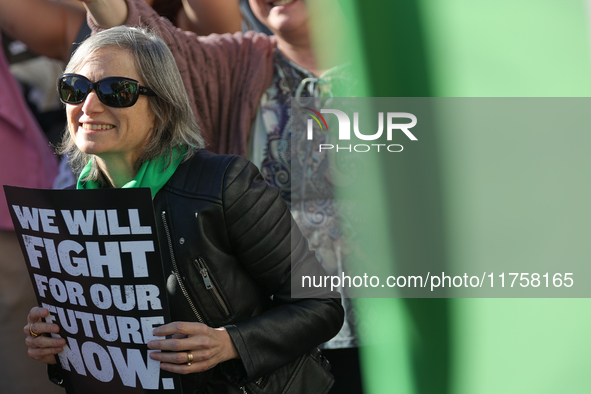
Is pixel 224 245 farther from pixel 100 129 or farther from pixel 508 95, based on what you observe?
pixel 508 95

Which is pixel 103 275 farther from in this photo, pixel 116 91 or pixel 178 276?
pixel 116 91

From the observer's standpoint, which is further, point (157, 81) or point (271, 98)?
point (271, 98)

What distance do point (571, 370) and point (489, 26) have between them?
37.6 inches

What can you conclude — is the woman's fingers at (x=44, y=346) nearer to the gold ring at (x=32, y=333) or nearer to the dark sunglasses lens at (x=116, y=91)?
the gold ring at (x=32, y=333)

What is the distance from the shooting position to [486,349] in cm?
153

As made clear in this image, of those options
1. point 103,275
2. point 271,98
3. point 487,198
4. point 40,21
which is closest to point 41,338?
point 103,275

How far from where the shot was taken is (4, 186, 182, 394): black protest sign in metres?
1.14

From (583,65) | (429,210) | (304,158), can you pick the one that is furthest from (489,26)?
(304,158)

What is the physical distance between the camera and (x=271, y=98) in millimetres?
1939

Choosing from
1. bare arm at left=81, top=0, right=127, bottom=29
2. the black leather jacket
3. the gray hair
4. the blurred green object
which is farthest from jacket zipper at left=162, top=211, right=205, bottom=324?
bare arm at left=81, top=0, right=127, bottom=29

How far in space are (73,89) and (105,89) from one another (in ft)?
0.27

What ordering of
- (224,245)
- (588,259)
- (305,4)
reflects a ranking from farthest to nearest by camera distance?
(305,4), (588,259), (224,245)

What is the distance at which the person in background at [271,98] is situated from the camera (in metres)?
1.83

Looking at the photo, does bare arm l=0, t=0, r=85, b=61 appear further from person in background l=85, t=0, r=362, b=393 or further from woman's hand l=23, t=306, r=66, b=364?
woman's hand l=23, t=306, r=66, b=364
